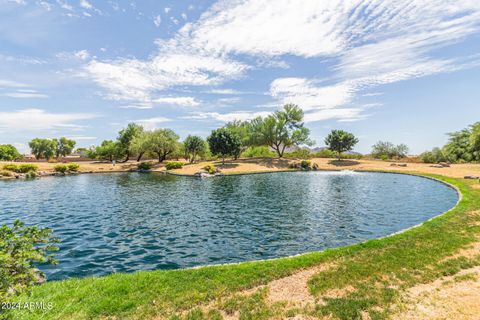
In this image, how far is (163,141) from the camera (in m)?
72.9

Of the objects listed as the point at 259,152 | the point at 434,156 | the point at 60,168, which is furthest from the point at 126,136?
the point at 434,156

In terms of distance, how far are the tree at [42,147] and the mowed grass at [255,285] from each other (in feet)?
399

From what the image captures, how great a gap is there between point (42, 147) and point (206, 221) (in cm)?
11902

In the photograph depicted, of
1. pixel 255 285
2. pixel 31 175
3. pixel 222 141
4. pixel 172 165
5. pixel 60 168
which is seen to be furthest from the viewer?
pixel 222 141

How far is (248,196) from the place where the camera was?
93.1 feet

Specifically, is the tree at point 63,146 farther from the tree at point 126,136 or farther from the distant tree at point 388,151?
the distant tree at point 388,151

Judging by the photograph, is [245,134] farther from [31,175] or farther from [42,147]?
[42,147]

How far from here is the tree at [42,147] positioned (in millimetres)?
102500

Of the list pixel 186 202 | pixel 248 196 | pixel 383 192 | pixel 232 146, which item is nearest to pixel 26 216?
pixel 186 202

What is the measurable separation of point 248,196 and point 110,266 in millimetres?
18257

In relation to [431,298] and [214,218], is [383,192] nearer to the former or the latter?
[214,218]

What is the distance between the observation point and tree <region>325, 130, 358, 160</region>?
68312 mm

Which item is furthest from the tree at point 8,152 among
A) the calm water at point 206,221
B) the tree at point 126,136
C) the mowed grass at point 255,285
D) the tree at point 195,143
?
the mowed grass at point 255,285

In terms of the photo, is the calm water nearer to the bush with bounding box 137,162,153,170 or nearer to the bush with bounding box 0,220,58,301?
the bush with bounding box 0,220,58,301
